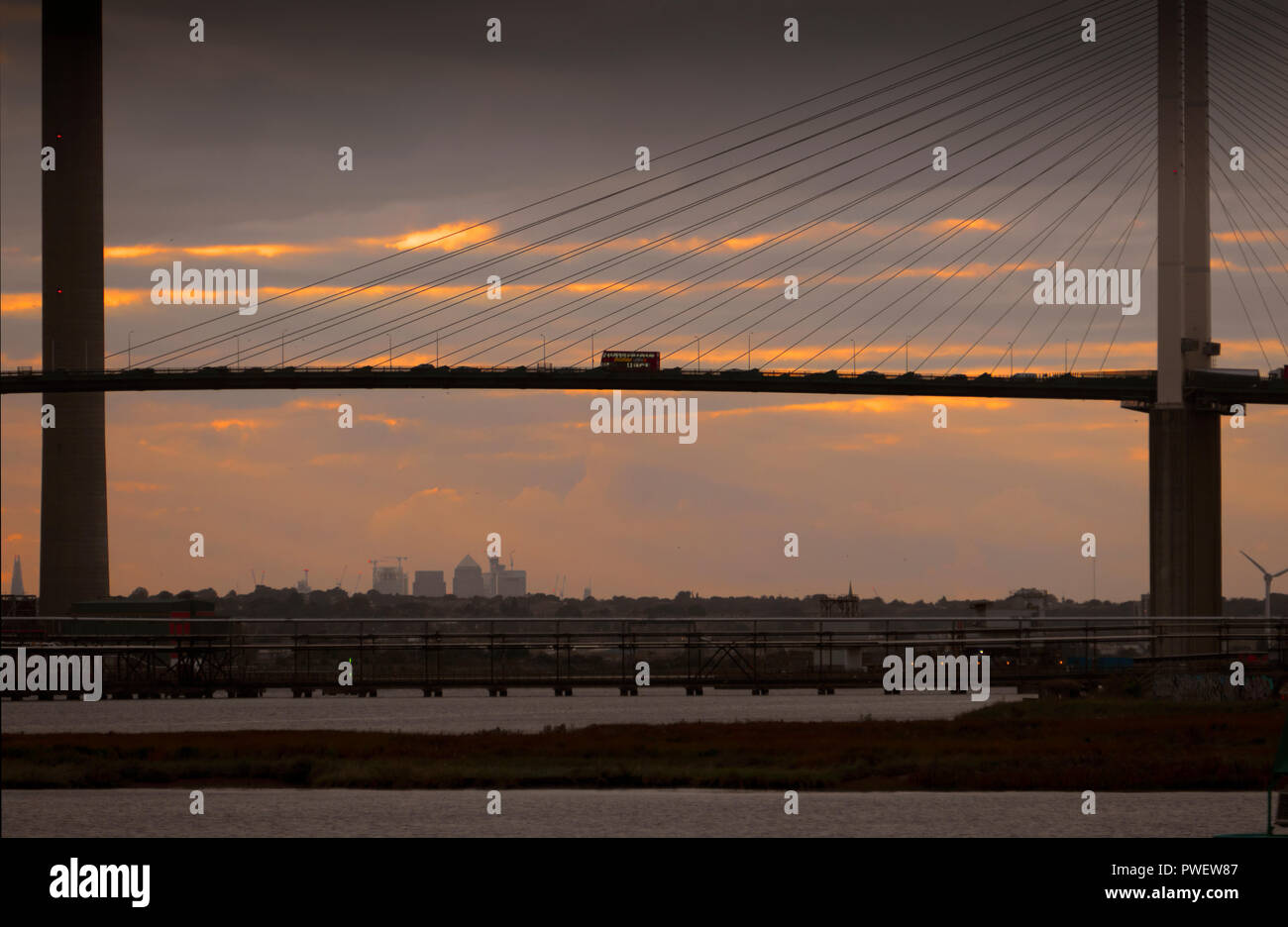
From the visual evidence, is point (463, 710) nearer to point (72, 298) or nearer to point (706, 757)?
Answer: point (706, 757)

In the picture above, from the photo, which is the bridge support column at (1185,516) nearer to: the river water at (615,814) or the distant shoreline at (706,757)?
the distant shoreline at (706,757)

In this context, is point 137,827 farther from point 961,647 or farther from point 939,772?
point 961,647

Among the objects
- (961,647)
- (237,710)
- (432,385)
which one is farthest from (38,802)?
(432,385)

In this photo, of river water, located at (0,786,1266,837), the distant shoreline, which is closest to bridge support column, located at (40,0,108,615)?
the distant shoreline

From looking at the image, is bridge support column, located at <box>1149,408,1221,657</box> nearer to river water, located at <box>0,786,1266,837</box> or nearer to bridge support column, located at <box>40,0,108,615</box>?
river water, located at <box>0,786,1266,837</box>

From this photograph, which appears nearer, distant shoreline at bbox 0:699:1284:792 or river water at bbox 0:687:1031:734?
distant shoreline at bbox 0:699:1284:792

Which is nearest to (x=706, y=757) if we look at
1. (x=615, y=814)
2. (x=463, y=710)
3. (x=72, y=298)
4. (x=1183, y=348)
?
(x=615, y=814)

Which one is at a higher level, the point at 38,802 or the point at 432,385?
the point at 432,385
